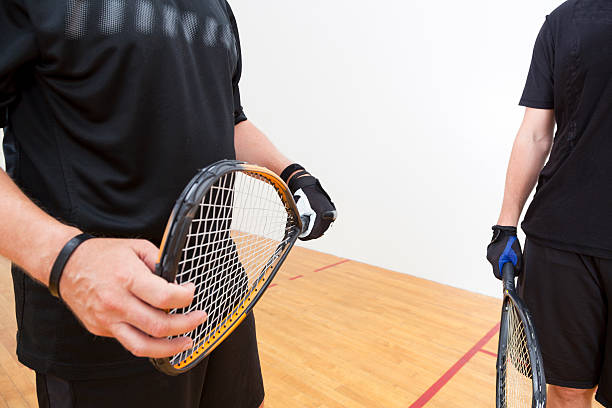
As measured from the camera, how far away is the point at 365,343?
2.14m

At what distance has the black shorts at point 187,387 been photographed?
0.58 meters

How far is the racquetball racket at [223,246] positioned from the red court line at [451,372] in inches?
46.9

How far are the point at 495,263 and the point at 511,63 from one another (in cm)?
187

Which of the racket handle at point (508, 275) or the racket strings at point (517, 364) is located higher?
the racket handle at point (508, 275)

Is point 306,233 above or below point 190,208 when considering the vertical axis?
below

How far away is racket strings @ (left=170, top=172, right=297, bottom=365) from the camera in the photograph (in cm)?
60

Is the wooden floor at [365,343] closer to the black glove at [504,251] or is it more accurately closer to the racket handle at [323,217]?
the black glove at [504,251]

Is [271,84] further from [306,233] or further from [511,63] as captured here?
[306,233]

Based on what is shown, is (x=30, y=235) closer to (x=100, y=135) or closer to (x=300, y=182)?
(x=100, y=135)

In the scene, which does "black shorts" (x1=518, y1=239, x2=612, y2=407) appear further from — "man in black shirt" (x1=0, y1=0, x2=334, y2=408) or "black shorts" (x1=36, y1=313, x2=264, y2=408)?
"man in black shirt" (x1=0, y1=0, x2=334, y2=408)

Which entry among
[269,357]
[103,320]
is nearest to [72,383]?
[103,320]

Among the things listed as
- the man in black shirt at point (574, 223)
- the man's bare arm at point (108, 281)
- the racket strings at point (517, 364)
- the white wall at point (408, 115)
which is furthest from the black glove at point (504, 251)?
the white wall at point (408, 115)

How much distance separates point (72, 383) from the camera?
575 mm

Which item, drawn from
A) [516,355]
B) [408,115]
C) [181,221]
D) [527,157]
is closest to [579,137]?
[527,157]
